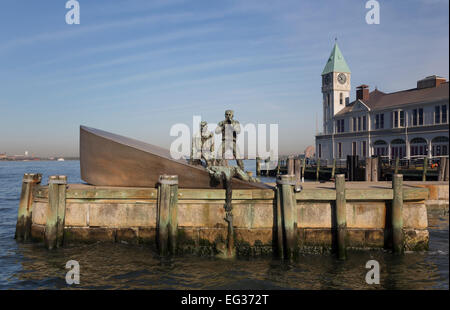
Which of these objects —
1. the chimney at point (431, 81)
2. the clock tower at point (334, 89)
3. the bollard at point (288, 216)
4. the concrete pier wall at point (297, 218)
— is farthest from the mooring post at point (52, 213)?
the clock tower at point (334, 89)

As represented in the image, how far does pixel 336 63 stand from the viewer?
4981 centimetres

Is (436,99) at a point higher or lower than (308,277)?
higher

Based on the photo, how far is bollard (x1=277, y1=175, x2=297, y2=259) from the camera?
8.11 metres

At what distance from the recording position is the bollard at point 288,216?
8109mm

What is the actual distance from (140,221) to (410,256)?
6.90 meters

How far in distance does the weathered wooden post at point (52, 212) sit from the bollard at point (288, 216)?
5.72 meters

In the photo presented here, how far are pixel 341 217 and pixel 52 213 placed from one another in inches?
287

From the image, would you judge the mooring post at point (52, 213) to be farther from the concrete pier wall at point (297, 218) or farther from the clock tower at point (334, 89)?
the clock tower at point (334, 89)

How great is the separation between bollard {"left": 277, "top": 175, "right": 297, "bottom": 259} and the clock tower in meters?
40.7

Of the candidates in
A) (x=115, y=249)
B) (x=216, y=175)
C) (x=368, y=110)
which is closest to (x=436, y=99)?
(x=368, y=110)

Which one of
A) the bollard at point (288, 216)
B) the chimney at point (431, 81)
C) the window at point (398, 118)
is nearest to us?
the bollard at point (288, 216)

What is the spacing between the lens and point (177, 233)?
8523 millimetres

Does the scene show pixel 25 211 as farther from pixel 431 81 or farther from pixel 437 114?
pixel 431 81
